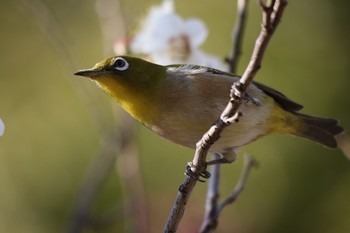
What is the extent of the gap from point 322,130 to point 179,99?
0.88 meters

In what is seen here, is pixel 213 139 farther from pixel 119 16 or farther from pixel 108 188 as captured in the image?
pixel 108 188

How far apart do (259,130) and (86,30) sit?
2902 millimetres

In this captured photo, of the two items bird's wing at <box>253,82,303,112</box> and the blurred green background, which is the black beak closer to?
bird's wing at <box>253,82,303,112</box>

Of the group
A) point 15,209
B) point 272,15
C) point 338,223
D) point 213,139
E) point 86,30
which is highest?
point 272,15

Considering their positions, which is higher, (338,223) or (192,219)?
(192,219)

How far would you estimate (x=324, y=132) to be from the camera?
10.7 feet

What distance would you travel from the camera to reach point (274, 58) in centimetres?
485

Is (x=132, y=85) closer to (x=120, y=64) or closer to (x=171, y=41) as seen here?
(x=120, y=64)

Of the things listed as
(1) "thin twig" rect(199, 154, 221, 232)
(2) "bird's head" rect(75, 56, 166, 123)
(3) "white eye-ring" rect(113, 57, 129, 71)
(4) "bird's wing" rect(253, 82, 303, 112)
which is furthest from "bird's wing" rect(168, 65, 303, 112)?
(1) "thin twig" rect(199, 154, 221, 232)

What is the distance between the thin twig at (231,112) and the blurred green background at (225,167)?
198 centimetres

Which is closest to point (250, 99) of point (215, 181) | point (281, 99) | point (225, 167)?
point (215, 181)

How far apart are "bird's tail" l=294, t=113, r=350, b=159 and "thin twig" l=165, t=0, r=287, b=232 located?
993 millimetres

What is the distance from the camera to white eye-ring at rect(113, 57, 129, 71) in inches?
104

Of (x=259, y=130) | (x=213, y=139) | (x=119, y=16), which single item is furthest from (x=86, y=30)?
(x=213, y=139)
